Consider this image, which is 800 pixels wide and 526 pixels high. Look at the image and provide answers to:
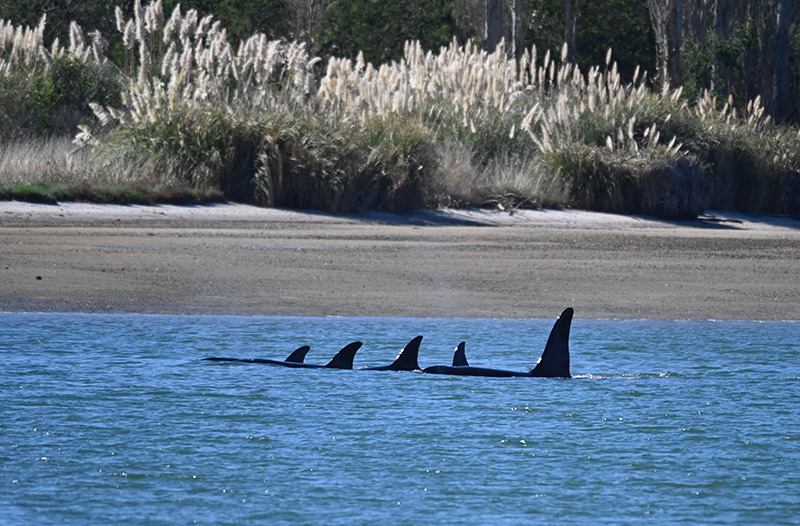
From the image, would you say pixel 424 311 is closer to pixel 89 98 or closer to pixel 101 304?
pixel 101 304

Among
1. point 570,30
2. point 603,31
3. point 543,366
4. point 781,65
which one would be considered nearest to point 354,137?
point 543,366

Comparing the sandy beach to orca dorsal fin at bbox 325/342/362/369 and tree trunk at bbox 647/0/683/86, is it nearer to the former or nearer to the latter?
orca dorsal fin at bbox 325/342/362/369

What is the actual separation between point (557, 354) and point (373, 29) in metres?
25.8

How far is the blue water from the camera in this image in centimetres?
563

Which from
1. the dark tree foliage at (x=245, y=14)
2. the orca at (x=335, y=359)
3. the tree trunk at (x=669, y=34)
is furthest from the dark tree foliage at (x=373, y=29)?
the orca at (x=335, y=359)

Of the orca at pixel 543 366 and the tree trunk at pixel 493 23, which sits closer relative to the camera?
the orca at pixel 543 366

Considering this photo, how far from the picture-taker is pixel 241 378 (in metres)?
7.95

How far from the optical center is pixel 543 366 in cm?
773

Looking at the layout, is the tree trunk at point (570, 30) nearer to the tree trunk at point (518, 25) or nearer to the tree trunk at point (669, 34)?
the tree trunk at point (518, 25)

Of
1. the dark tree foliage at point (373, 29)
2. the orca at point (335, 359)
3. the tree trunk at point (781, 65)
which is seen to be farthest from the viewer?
the dark tree foliage at point (373, 29)

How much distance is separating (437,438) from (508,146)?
12.4 meters

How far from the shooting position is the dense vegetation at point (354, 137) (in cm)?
1588

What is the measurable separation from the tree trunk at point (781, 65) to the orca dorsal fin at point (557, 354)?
17.8m

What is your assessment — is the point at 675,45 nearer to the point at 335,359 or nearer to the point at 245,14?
the point at 245,14
